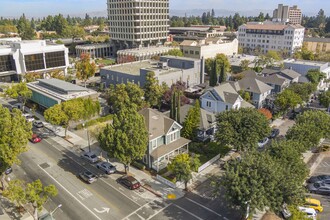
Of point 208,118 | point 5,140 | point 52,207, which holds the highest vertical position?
point 5,140

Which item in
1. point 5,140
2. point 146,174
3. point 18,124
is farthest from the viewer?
point 146,174

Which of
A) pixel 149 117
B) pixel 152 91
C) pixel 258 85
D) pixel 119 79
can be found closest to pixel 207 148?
pixel 149 117

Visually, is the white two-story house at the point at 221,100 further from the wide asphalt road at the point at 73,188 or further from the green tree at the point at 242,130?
the wide asphalt road at the point at 73,188

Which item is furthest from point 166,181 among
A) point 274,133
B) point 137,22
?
point 137,22

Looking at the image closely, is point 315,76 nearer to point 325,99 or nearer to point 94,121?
point 325,99

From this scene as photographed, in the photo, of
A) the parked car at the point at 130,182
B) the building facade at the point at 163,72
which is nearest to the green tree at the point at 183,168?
the parked car at the point at 130,182

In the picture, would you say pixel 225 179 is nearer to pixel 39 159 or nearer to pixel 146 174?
pixel 146 174
